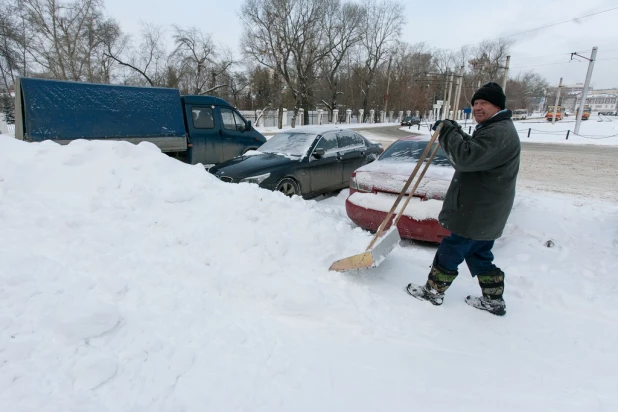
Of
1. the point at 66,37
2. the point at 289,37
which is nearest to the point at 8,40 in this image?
the point at 66,37

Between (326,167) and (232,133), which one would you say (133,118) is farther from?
(326,167)

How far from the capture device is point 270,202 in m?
3.75

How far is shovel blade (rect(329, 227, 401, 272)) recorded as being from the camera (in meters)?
2.91

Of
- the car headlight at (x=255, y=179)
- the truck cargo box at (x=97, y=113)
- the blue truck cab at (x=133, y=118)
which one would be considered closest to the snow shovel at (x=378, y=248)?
the car headlight at (x=255, y=179)

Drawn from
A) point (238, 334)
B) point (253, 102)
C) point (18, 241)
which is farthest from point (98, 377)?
point (253, 102)

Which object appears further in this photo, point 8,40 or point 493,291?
point 8,40

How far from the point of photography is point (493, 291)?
2.90 m

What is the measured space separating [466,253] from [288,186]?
3.66 metres

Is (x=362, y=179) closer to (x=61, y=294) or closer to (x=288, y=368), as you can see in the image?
(x=288, y=368)

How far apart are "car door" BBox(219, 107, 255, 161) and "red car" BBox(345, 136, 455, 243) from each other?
5.82 meters

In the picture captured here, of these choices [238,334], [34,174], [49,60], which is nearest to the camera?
[238,334]

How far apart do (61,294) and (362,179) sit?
362 cm

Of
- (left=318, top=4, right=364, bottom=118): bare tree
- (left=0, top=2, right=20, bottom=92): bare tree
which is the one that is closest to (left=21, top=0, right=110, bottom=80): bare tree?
(left=0, top=2, right=20, bottom=92): bare tree

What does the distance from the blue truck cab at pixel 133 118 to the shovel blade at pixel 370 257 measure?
275 inches
